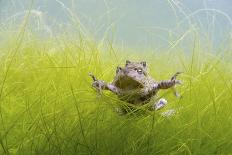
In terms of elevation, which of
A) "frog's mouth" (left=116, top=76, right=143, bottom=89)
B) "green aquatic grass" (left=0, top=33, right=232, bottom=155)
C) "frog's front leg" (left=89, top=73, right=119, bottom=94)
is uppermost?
"frog's mouth" (left=116, top=76, right=143, bottom=89)

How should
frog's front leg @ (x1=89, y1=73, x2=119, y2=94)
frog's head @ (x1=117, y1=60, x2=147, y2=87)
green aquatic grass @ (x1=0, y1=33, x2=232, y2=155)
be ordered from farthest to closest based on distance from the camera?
frog's front leg @ (x1=89, y1=73, x2=119, y2=94) < frog's head @ (x1=117, y1=60, x2=147, y2=87) < green aquatic grass @ (x1=0, y1=33, x2=232, y2=155)

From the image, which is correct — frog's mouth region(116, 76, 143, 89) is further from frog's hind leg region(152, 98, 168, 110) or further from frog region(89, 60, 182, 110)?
frog's hind leg region(152, 98, 168, 110)

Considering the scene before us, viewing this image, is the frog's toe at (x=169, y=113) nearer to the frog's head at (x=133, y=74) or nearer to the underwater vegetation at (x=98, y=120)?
the underwater vegetation at (x=98, y=120)

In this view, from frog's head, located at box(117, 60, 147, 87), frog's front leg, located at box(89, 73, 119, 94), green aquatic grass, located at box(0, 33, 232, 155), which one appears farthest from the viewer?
frog's front leg, located at box(89, 73, 119, 94)

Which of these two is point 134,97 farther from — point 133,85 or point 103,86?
point 103,86

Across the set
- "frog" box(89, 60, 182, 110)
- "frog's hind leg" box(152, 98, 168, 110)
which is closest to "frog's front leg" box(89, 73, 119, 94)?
"frog" box(89, 60, 182, 110)

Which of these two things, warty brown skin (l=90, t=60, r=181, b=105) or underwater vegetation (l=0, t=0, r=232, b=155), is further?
warty brown skin (l=90, t=60, r=181, b=105)

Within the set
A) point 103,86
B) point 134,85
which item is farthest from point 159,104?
point 103,86

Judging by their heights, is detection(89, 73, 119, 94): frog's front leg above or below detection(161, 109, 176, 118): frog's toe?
above

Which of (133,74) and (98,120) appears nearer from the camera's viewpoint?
(98,120)
